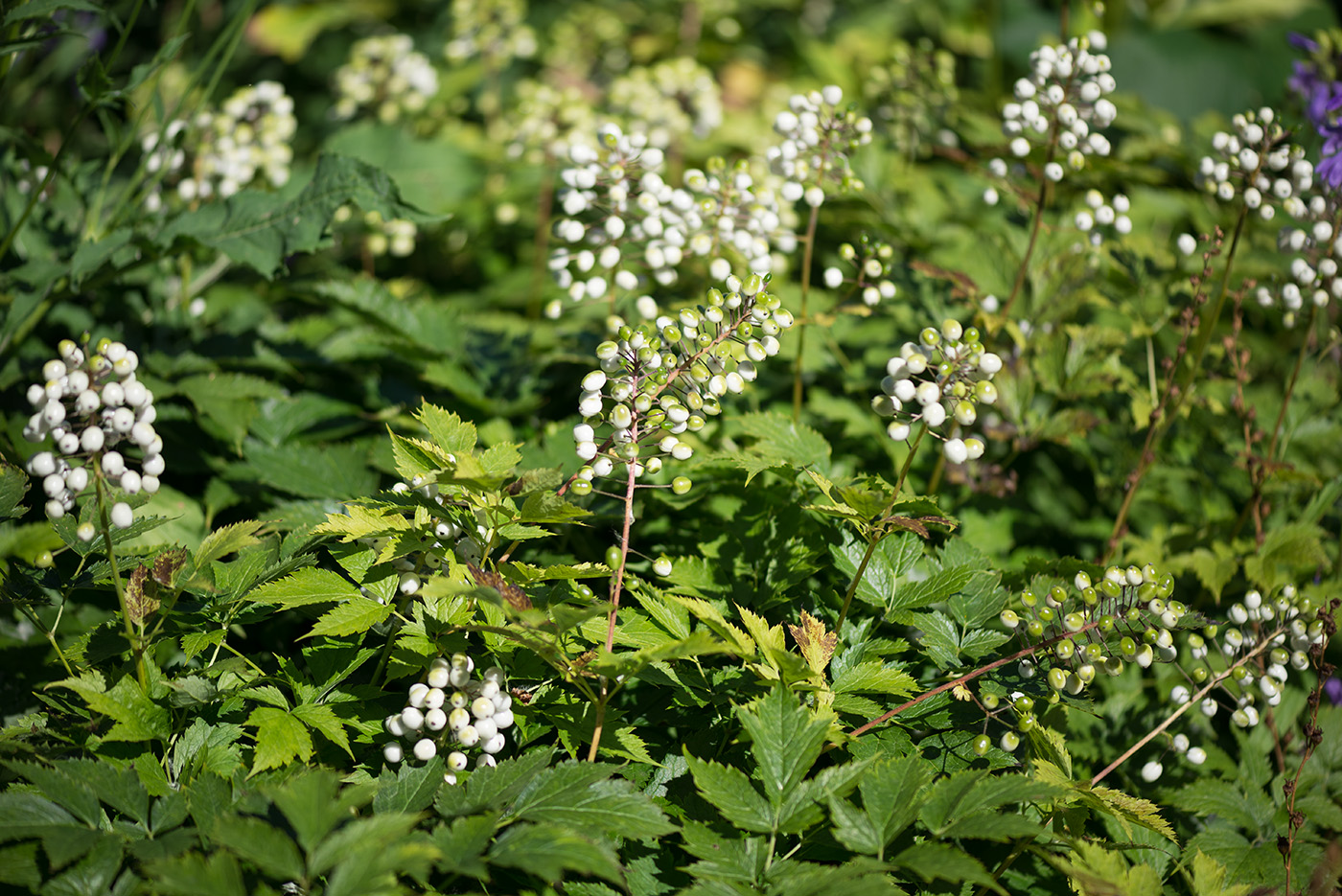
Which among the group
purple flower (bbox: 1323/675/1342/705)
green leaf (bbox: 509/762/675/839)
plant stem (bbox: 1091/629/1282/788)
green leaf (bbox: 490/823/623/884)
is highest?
green leaf (bbox: 490/823/623/884)

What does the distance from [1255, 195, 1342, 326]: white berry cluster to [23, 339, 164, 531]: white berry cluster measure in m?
2.22

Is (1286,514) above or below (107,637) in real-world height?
below

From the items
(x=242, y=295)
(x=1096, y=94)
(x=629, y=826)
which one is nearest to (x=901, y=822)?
(x=629, y=826)

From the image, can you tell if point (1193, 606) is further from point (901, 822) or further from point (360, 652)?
point (360, 652)

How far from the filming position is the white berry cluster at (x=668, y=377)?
138 centimetres

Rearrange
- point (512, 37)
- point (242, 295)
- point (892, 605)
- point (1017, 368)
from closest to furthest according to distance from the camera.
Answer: point (892, 605) < point (1017, 368) < point (242, 295) < point (512, 37)

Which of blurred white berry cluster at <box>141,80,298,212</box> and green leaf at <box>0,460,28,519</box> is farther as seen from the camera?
blurred white berry cluster at <box>141,80,298,212</box>

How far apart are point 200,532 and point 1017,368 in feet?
6.38

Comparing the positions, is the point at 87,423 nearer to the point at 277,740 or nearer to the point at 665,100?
the point at 277,740

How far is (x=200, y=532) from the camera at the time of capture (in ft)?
6.68

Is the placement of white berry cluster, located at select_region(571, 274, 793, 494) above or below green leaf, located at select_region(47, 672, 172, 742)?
above

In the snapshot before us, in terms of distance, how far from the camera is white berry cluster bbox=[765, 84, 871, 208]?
1.90 meters

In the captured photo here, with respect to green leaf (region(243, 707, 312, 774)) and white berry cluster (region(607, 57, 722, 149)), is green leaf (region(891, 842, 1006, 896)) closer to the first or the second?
green leaf (region(243, 707, 312, 774))

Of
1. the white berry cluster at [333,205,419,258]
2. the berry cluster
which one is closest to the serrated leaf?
the white berry cluster at [333,205,419,258]
